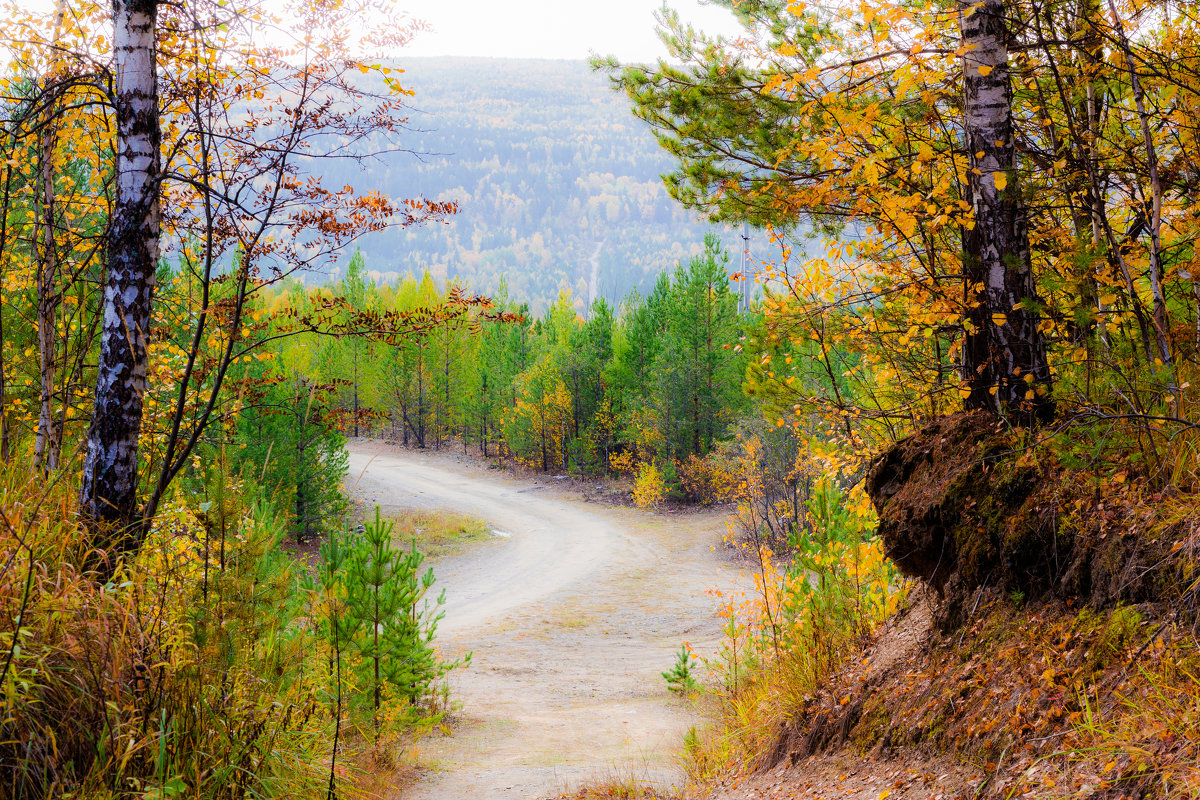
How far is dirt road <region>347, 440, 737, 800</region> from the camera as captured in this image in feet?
21.5

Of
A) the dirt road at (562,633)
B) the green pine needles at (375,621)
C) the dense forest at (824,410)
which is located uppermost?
the dense forest at (824,410)

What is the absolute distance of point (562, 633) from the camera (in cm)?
1273

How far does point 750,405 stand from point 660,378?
3258 mm

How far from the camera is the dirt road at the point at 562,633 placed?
6559mm

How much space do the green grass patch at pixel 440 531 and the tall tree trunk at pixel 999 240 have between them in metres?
15.4

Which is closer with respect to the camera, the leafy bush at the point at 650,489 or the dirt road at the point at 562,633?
the dirt road at the point at 562,633

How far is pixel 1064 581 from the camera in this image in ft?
11.0

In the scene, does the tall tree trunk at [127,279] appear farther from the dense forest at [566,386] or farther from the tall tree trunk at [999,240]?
the dense forest at [566,386]

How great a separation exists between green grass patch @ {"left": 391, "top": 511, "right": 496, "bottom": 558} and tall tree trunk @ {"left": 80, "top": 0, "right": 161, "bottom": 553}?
14030 mm

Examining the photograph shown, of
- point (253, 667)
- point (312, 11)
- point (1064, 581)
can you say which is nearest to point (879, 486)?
point (1064, 581)

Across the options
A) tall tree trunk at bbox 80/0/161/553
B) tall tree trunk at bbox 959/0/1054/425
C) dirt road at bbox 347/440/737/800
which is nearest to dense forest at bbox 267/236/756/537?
dirt road at bbox 347/440/737/800

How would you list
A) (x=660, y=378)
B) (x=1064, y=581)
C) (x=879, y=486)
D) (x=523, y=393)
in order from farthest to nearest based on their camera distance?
(x=523, y=393) → (x=660, y=378) → (x=879, y=486) → (x=1064, y=581)

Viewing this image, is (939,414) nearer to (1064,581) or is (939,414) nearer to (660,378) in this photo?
(1064,581)

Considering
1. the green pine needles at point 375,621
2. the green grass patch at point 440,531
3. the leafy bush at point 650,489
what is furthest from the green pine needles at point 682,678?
the leafy bush at point 650,489
